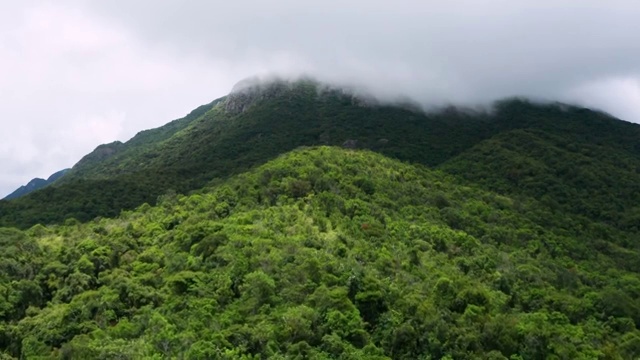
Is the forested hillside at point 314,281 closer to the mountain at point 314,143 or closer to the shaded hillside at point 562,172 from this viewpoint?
the shaded hillside at point 562,172

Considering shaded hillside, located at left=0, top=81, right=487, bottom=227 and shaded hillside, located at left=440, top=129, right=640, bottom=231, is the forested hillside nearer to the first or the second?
shaded hillside, located at left=440, top=129, right=640, bottom=231

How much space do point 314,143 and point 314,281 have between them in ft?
232

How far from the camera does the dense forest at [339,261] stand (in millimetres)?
35938

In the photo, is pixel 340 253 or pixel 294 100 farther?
pixel 294 100

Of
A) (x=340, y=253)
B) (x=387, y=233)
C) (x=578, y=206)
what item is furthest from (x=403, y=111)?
(x=340, y=253)

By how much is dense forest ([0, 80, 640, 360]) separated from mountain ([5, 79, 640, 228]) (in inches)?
27.2

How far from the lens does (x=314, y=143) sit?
109875mm

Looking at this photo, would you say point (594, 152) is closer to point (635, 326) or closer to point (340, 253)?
point (635, 326)

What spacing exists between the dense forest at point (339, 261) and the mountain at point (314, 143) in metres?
0.69

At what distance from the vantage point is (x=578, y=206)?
284 ft

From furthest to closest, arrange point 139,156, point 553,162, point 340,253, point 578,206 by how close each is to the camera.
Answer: point 139,156 < point 553,162 < point 578,206 < point 340,253

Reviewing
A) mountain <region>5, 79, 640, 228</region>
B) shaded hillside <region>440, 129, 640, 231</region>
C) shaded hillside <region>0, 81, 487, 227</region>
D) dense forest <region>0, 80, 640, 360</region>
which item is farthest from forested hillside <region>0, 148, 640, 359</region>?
shaded hillside <region>0, 81, 487, 227</region>

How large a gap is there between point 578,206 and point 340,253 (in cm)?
5365

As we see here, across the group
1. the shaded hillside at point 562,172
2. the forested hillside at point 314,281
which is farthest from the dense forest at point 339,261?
the shaded hillside at point 562,172
